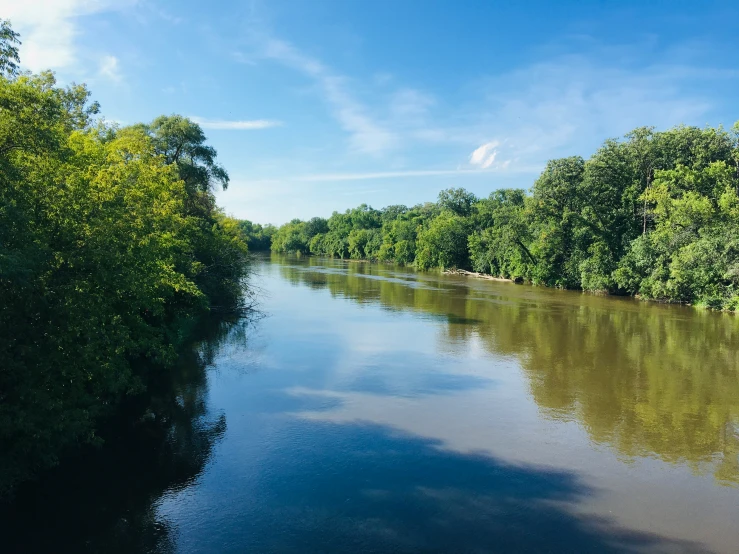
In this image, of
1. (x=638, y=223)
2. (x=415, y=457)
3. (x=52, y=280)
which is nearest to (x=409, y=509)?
(x=415, y=457)

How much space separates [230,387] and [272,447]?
572 cm

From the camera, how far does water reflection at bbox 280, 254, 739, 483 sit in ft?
45.5

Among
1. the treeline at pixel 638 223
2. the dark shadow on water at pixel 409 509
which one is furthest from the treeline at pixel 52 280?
the treeline at pixel 638 223

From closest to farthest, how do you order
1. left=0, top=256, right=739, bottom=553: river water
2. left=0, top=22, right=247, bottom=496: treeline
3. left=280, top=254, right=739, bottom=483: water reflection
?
left=0, top=22, right=247, bottom=496: treeline → left=0, top=256, right=739, bottom=553: river water → left=280, top=254, right=739, bottom=483: water reflection

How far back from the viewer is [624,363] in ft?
71.3

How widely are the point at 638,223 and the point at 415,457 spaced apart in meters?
47.4

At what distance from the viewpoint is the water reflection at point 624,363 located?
45.5 feet

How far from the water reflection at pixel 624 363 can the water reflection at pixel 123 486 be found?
10.9 metres

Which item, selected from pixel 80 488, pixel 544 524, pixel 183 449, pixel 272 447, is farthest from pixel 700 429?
pixel 80 488

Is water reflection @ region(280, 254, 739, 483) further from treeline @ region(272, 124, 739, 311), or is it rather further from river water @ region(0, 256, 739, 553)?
treeline @ region(272, 124, 739, 311)

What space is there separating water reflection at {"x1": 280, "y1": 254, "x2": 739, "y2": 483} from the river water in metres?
0.12

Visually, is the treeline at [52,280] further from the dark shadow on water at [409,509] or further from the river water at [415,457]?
the dark shadow on water at [409,509]

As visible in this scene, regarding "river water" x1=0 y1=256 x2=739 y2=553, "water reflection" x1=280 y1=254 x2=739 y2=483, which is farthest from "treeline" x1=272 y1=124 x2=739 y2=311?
"river water" x1=0 y1=256 x2=739 y2=553

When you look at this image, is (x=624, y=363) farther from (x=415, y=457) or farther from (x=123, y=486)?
(x=123, y=486)
